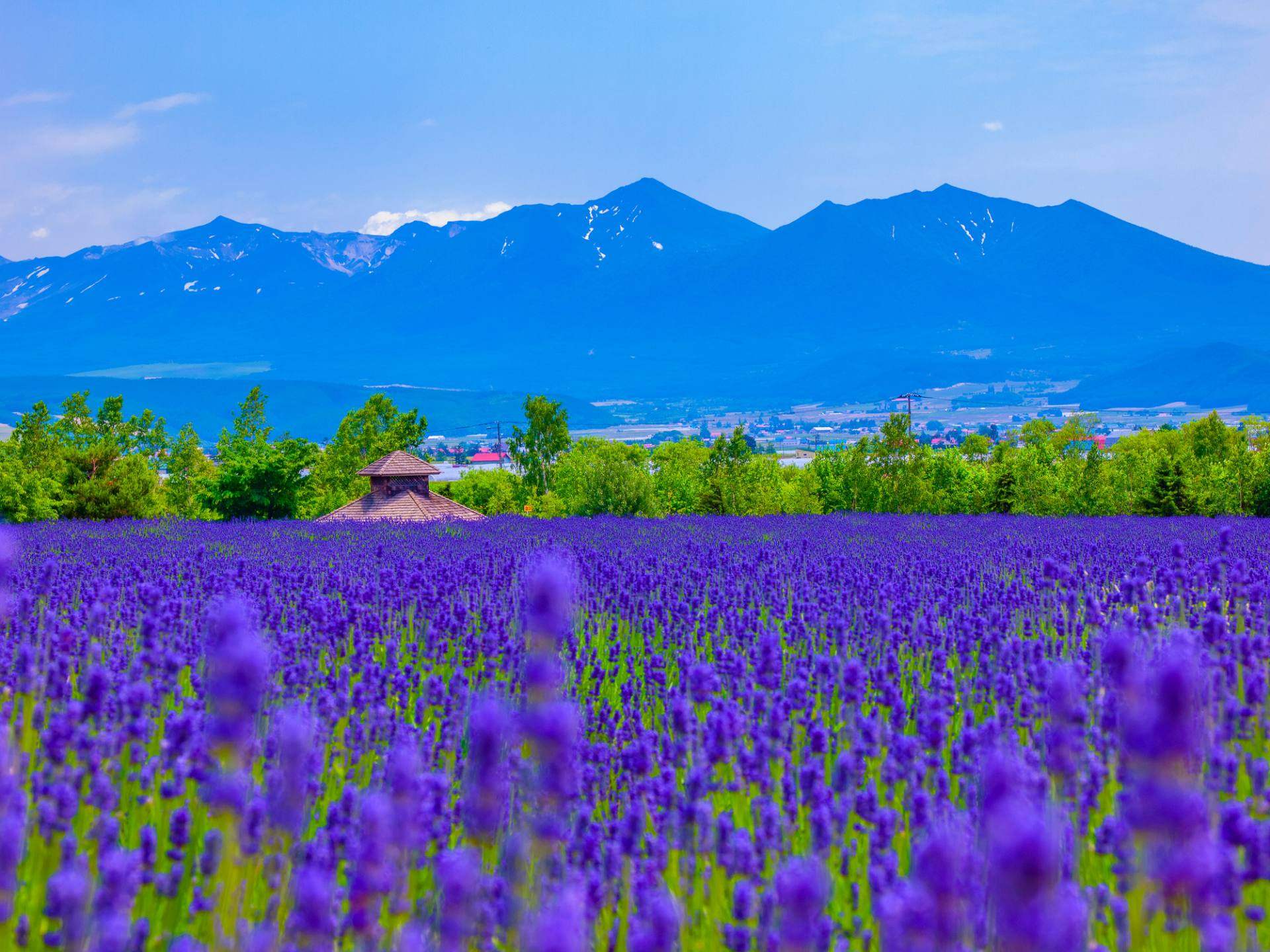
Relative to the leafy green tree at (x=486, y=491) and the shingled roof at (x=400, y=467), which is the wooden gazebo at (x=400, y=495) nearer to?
the shingled roof at (x=400, y=467)

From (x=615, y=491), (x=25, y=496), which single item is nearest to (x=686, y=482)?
(x=615, y=491)

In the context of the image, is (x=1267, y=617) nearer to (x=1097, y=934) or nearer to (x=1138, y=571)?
(x=1138, y=571)

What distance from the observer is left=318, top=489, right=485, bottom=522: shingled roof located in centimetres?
2264

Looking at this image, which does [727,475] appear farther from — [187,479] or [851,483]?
[187,479]

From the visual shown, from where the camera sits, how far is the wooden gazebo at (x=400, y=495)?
2347 centimetres

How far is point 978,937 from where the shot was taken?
254cm

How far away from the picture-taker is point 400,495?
24641 millimetres

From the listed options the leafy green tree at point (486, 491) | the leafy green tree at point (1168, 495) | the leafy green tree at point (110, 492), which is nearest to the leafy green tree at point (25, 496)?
the leafy green tree at point (110, 492)

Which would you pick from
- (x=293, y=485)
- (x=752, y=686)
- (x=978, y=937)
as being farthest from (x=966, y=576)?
(x=293, y=485)

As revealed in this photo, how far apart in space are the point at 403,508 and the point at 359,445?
59.0 ft

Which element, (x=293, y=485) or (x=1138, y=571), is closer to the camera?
(x=1138, y=571)

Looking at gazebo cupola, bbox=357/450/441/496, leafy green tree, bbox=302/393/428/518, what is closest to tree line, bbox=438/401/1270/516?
gazebo cupola, bbox=357/450/441/496

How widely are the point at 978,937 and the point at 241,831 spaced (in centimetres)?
180

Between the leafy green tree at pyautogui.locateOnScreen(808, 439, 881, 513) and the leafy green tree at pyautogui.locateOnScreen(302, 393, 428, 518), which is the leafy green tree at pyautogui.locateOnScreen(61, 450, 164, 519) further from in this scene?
the leafy green tree at pyautogui.locateOnScreen(808, 439, 881, 513)
